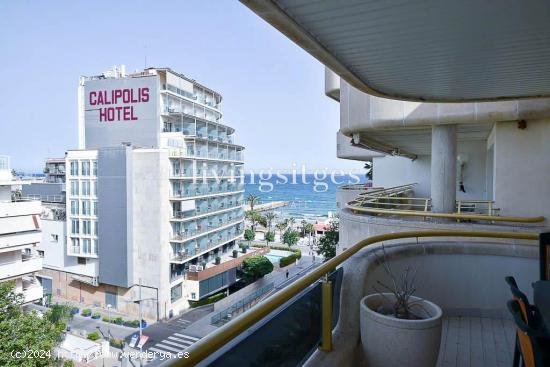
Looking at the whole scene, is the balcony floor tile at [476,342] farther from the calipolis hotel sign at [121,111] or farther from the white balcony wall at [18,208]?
the calipolis hotel sign at [121,111]

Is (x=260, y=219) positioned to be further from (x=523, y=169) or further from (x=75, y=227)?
(x=523, y=169)

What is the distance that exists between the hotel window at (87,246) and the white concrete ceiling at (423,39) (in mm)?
32918

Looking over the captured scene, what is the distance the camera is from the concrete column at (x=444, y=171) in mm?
9188

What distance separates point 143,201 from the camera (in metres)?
30.6

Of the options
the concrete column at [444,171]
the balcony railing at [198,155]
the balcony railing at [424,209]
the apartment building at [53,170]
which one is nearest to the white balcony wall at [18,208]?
the balcony railing at [198,155]

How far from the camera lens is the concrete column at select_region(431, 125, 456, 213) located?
30.1 ft

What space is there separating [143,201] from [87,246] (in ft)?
23.2

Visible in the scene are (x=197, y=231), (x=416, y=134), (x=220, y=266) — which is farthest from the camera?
(x=220, y=266)

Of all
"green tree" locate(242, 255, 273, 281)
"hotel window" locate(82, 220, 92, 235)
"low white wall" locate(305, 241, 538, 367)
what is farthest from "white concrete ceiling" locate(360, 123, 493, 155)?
"hotel window" locate(82, 220, 92, 235)

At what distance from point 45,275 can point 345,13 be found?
41.0 metres

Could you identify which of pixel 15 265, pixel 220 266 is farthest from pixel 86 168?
pixel 220 266

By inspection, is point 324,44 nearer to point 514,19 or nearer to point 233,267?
point 514,19

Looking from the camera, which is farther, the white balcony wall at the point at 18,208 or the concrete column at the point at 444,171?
the white balcony wall at the point at 18,208

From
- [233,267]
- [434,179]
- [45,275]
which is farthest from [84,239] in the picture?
[434,179]
